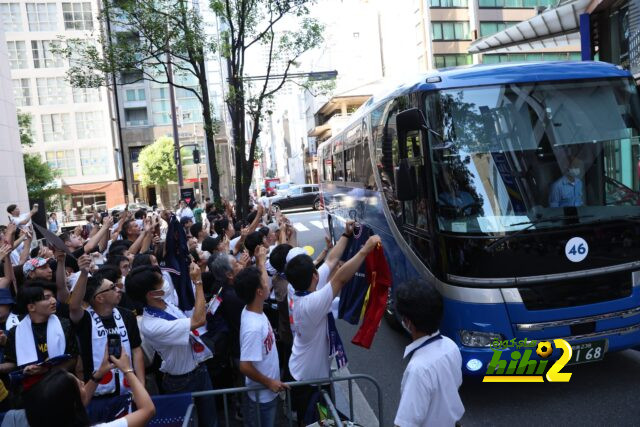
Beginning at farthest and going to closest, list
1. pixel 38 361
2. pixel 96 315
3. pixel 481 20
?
1. pixel 481 20
2. pixel 96 315
3. pixel 38 361

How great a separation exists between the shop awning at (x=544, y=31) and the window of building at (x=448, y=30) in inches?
1144

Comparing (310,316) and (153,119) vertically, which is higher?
(153,119)

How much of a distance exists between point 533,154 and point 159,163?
162ft

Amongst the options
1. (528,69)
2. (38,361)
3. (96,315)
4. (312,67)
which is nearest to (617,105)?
(528,69)

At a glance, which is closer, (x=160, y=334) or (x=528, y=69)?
(x=160, y=334)

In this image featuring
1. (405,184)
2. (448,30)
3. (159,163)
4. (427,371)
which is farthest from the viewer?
(159,163)

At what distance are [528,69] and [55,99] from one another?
55.0m

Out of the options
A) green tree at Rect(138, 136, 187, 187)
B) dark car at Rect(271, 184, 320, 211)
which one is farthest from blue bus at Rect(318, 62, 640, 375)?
green tree at Rect(138, 136, 187, 187)

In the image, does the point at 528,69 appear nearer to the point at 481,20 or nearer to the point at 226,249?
the point at 226,249

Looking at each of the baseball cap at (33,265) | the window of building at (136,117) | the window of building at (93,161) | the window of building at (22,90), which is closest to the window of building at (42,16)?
the window of building at (22,90)

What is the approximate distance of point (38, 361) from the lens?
11.7ft

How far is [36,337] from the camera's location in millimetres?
3656

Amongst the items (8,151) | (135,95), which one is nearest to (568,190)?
(8,151)

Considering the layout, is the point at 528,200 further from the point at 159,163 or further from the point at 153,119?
the point at 153,119
